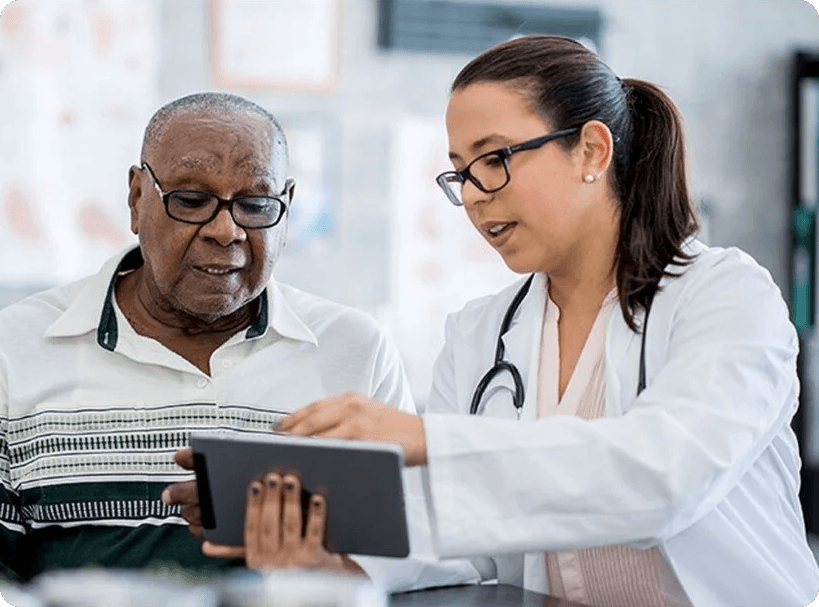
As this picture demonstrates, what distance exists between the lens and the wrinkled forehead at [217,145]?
184cm

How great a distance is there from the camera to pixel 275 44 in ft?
11.3

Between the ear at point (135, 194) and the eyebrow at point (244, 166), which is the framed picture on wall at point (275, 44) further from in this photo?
the eyebrow at point (244, 166)

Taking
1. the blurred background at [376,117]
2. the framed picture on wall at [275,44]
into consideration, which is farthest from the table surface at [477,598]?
the framed picture on wall at [275,44]

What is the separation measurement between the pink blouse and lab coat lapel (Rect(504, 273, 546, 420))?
2 centimetres

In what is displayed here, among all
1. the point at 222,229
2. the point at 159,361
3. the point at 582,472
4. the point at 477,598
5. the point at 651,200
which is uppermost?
the point at 651,200

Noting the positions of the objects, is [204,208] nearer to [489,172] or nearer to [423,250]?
[489,172]

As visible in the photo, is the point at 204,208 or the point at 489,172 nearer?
the point at 489,172

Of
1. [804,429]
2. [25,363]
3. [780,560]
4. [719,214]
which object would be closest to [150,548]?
[25,363]

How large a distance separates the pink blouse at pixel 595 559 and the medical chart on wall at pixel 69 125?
73.9 inches

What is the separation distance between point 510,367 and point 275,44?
6.51ft

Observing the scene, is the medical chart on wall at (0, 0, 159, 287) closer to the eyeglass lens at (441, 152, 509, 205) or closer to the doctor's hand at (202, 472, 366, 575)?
Answer: the eyeglass lens at (441, 152, 509, 205)

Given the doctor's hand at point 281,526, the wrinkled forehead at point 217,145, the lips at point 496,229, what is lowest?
the doctor's hand at point 281,526

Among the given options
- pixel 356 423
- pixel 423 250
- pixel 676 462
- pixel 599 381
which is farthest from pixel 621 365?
pixel 423 250

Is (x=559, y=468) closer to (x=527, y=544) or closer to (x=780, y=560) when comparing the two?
(x=527, y=544)
